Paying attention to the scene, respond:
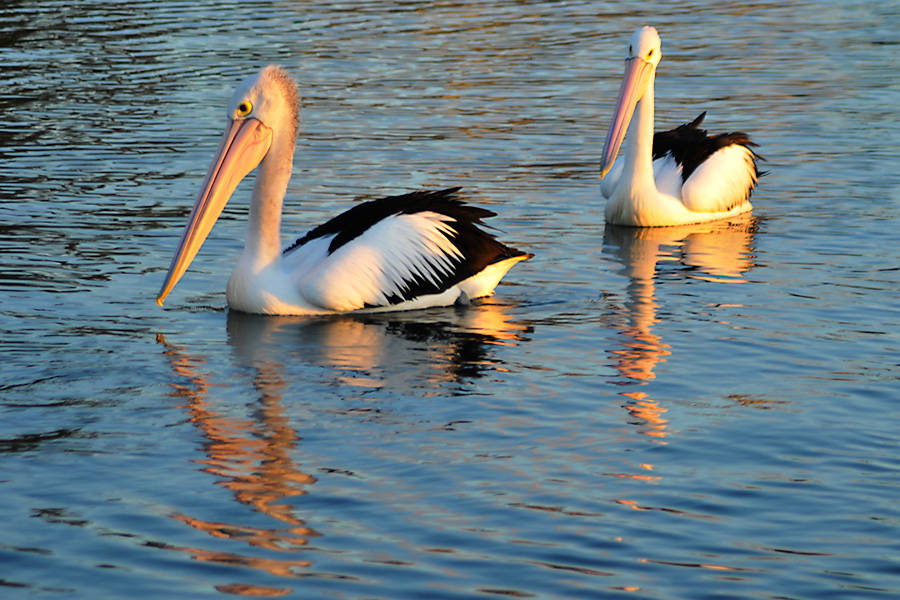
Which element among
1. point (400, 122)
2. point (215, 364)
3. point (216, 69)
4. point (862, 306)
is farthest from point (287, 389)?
point (216, 69)

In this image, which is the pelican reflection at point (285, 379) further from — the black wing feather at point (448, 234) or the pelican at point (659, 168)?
the pelican at point (659, 168)

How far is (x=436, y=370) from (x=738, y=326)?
177 cm

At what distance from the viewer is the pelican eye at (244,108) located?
7632 mm

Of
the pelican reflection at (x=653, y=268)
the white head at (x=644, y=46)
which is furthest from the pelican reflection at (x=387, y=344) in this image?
the white head at (x=644, y=46)

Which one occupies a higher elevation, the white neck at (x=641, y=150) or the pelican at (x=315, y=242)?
the white neck at (x=641, y=150)

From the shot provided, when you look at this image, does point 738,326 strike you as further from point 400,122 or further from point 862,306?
point 400,122

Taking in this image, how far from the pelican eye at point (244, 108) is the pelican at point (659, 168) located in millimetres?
3032

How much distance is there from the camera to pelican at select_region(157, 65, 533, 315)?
7.48 m

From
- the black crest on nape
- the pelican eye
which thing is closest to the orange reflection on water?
the pelican eye

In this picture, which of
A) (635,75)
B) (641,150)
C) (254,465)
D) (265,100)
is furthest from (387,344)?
(635,75)

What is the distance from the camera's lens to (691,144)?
1061 cm

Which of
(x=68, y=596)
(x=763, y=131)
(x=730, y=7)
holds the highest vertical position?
(x=730, y=7)

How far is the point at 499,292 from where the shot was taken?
8.30 meters

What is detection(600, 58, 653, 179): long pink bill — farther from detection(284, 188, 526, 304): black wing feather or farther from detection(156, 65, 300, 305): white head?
detection(156, 65, 300, 305): white head
